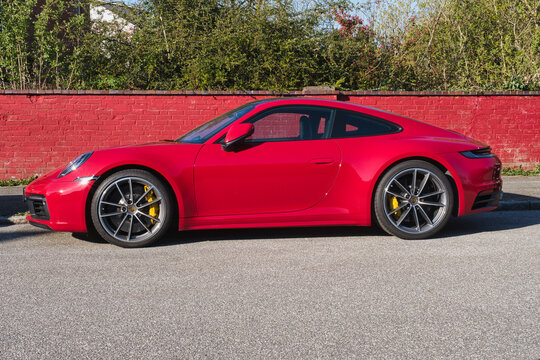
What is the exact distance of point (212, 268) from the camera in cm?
446

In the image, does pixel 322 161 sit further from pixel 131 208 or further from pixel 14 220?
pixel 14 220

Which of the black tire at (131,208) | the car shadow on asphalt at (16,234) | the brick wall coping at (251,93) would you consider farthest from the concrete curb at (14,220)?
the brick wall coping at (251,93)

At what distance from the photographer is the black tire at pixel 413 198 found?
17.8 feet

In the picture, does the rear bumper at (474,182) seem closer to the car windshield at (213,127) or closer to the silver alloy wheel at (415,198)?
the silver alloy wheel at (415,198)

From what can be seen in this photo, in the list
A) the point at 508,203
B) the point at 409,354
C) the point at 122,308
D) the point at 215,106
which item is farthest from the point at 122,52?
the point at 409,354

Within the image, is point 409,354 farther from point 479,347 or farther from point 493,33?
point 493,33

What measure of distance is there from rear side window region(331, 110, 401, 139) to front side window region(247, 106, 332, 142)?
0.10 meters

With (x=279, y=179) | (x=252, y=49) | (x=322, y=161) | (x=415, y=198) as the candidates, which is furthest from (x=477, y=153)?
(x=252, y=49)

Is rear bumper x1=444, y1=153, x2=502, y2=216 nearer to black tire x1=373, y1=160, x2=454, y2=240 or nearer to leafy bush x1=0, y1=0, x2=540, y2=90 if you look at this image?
black tire x1=373, y1=160, x2=454, y2=240

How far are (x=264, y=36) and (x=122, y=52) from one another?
331 cm

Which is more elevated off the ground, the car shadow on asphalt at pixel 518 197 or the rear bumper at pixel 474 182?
the rear bumper at pixel 474 182

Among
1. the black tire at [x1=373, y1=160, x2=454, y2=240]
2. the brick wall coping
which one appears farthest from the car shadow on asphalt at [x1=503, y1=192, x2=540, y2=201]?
the brick wall coping

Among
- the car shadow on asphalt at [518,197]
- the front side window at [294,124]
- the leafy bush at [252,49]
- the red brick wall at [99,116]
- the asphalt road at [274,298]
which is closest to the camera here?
the asphalt road at [274,298]

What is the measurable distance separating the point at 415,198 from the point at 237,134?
1.82 metres
